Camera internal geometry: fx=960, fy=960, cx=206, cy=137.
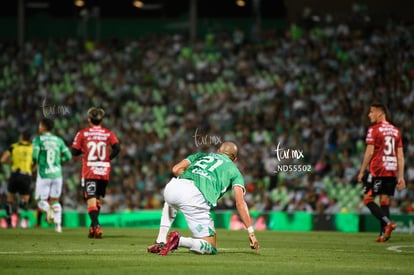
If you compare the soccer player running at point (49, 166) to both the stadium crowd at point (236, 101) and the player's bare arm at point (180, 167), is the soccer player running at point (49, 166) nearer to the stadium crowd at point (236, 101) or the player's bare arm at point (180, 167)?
the player's bare arm at point (180, 167)

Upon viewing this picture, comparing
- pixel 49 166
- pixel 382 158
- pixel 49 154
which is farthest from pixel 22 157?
pixel 382 158

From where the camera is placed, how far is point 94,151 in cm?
1794

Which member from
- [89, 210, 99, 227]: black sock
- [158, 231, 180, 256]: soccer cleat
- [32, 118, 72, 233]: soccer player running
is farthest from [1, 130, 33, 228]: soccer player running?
[158, 231, 180, 256]: soccer cleat

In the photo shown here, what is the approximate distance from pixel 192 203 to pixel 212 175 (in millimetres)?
458

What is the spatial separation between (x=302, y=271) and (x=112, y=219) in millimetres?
16998

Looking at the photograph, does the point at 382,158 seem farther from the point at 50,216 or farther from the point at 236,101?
the point at 236,101

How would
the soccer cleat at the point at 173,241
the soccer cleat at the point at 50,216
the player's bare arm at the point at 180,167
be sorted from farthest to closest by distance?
1. the soccer cleat at the point at 50,216
2. the player's bare arm at the point at 180,167
3. the soccer cleat at the point at 173,241

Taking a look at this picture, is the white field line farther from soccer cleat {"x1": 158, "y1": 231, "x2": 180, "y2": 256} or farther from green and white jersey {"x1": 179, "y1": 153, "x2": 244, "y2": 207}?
soccer cleat {"x1": 158, "y1": 231, "x2": 180, "y2": 256}

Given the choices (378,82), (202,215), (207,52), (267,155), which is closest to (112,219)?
(267,155)

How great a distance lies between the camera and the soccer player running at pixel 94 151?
17.9 metres

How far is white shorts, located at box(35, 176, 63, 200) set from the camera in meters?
20.7

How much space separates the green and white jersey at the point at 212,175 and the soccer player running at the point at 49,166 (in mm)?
8136

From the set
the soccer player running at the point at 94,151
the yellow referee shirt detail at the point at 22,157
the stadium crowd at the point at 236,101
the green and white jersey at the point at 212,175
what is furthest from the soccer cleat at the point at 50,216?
the stadium crowd at the point at 236,101

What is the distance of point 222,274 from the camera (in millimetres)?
10289
